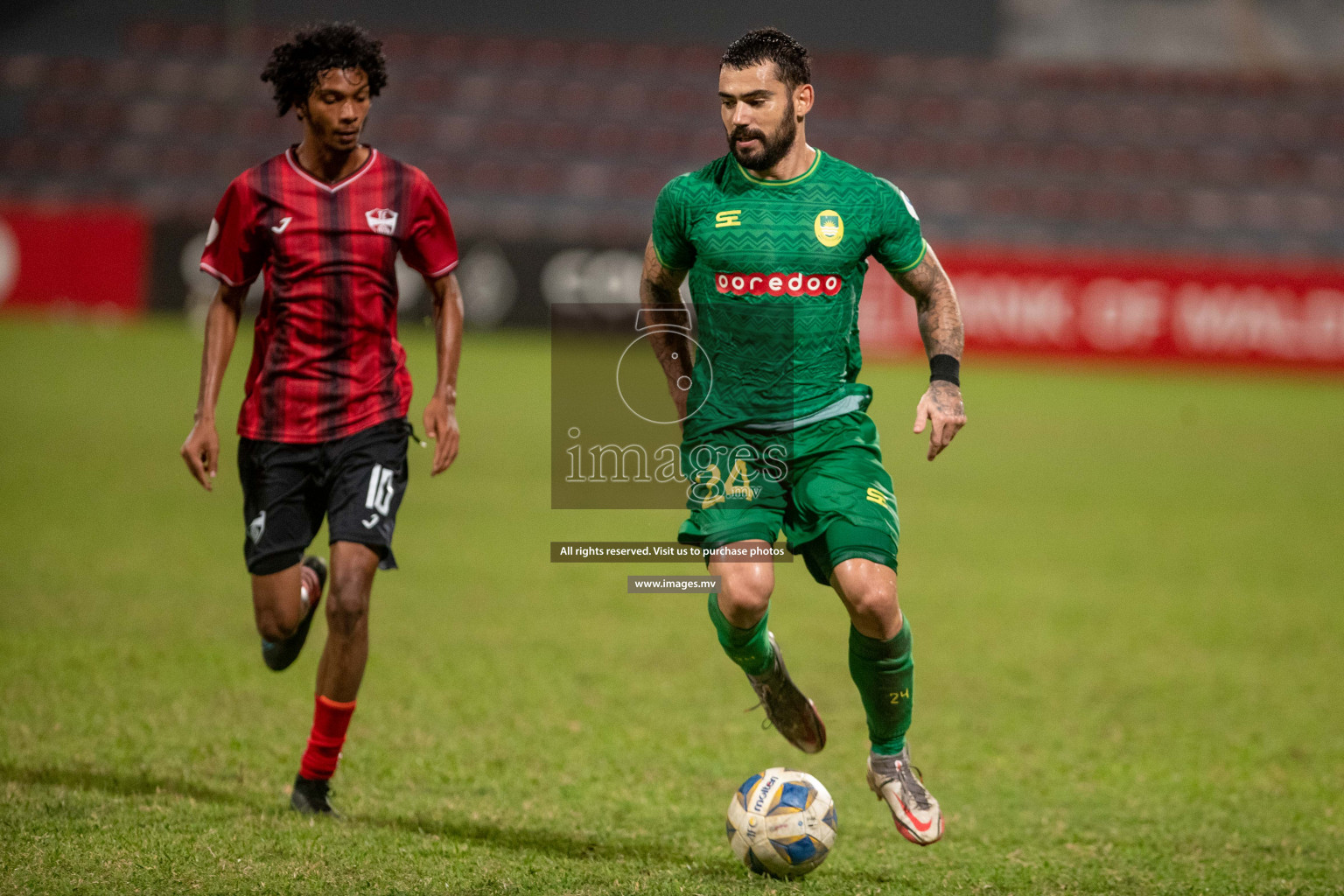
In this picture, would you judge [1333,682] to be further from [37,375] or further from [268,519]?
[37,375]

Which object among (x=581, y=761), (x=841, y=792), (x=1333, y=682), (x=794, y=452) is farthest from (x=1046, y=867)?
(x=1333, y=682)

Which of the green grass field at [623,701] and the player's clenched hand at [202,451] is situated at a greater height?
the player's clenched hand at [202,451]

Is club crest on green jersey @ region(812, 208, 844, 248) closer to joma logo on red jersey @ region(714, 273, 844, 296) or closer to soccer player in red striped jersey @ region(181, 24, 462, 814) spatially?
joma logo on red jersey @ region(714, 273, 844, 296)

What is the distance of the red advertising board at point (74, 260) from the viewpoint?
21.7 meters

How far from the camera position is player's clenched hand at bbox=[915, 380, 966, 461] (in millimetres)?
4113

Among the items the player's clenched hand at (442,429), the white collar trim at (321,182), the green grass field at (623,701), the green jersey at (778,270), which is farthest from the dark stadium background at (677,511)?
the white collar trim at (321,182)

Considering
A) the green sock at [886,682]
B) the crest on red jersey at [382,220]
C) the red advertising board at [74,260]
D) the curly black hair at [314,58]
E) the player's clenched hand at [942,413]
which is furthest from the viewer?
the red advertising board at [74,260]

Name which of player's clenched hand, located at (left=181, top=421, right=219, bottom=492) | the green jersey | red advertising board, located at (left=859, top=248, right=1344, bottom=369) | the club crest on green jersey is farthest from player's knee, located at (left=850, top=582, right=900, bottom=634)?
red advertising board, located at (left=859, top=248, right=1344, bottom=369)

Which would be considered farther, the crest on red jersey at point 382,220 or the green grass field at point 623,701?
the crest on red jersey at point 382,220

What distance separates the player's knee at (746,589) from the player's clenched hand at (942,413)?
1.99 feet

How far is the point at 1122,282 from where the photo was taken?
72.9 ft

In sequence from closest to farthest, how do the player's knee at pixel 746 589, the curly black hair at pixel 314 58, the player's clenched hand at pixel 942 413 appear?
the player's clenched hand at pixel 942 413
the player's knee at pixel 746 589
the curly black hair at pixel 314 58

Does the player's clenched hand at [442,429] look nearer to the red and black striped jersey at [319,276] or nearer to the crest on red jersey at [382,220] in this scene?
the red and black striped jersey at [319,276]

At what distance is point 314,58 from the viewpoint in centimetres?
451
